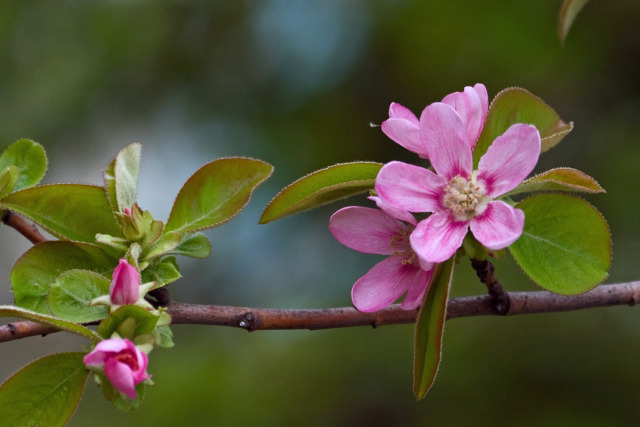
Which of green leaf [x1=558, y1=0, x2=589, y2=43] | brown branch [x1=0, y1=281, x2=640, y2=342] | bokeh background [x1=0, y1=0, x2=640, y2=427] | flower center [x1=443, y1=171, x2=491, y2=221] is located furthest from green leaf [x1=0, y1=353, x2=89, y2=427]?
bokeh background [x1=0, y1=0, x2=640, y2=427]

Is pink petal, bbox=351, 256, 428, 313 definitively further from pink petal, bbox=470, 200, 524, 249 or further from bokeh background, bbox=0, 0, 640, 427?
bokeh background, bbox=0, 0, 640, 427

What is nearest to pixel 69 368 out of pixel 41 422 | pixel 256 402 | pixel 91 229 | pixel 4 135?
pixel 41 422

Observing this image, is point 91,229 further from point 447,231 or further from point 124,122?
point 124,122

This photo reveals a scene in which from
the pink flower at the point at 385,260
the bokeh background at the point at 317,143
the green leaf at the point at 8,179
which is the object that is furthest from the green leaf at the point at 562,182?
the bokeh background at the point at 317,143

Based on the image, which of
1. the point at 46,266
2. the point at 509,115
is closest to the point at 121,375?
the point at 46,266

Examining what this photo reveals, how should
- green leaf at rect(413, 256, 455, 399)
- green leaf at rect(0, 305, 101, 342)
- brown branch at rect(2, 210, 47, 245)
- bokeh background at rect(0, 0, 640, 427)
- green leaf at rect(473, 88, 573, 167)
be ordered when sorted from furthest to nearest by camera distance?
bokeh background at rect(0, 0, 640, 427) < brown branch at rect(2, 210, 47, 245) < green leaf at rect(473, 88, 573, 167) < green leaf at rect(413, 256, 455, 399) < green leaf at rect(0, 305, 101, 342)
